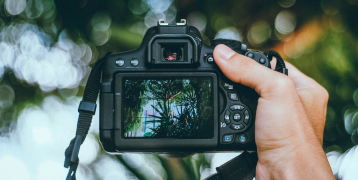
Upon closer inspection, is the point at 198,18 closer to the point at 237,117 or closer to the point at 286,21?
the point at 286,21

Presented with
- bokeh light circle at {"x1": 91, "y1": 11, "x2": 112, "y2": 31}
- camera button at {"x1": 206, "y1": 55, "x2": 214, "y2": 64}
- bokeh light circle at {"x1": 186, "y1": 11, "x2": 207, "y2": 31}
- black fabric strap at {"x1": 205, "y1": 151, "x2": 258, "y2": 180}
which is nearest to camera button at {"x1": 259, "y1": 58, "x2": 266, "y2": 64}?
camera button at {"x1": 206, "y1": 55, "x2": 214, "y2": 64}

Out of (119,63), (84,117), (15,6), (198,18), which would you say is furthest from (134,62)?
(15,6)

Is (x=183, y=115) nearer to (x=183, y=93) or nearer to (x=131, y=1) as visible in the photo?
(x=183, y=93)

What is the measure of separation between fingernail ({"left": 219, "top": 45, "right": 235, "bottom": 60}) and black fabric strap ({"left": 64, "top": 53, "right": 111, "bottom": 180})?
283mm

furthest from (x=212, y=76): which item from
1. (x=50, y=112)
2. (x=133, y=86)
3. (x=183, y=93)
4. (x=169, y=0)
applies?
(x=50, y=112)

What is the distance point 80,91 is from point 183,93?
48cm

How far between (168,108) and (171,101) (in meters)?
0.02

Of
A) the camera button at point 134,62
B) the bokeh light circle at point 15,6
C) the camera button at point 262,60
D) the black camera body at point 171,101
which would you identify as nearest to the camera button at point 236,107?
the black camera body at point 171,101

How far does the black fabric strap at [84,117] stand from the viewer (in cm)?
59

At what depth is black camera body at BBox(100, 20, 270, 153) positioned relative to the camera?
1.95ft

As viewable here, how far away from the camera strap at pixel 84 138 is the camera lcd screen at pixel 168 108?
78 mm

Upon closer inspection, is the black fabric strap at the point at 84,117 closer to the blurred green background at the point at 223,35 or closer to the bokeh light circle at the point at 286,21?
the blurred green background at the point at 223,35

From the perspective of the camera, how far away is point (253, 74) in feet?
1.91

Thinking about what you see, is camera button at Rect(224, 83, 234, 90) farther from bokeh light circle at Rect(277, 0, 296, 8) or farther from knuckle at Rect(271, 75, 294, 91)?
bokeh light circle at Rect(277, 0, 296, 8)
